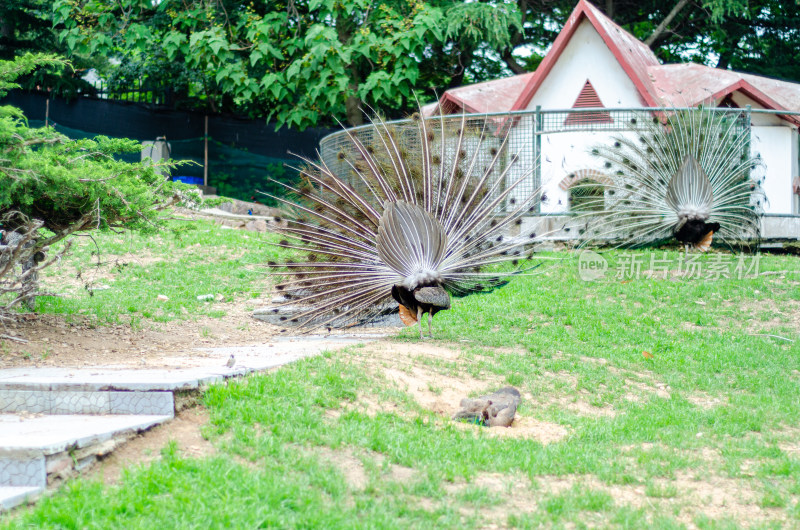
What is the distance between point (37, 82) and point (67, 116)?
180cm

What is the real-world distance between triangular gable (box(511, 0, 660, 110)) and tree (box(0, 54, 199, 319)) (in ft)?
34.2

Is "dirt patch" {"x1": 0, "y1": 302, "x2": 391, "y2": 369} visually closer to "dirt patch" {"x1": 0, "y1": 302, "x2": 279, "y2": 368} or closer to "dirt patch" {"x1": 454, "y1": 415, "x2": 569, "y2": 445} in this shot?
"dirt patch" {"x1": 0, "y1": 302, "x2": 279, "y2": 368}

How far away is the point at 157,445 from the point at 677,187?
8.89m

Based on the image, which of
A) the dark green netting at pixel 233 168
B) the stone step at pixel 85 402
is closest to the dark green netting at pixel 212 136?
the dark green netting at pixel 233 168

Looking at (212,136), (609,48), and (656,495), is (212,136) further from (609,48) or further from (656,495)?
(656,495)

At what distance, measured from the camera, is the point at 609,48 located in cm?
1523

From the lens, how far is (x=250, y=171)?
19875 millimetres

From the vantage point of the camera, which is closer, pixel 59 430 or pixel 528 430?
pixel 59 430

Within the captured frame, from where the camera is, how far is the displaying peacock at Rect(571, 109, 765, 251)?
36.1 feet

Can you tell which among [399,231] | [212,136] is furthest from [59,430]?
[212,136]

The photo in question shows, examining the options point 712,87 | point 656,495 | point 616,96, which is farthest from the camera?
point 616,96

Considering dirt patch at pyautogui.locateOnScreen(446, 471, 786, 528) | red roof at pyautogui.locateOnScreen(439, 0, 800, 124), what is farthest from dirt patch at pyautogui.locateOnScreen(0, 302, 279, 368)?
red roof at pyautogui.locateOnScreen(439, 0, 800, 124)

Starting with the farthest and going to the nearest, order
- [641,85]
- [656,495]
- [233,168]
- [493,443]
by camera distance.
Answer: [233,168], [641,85], [493,443], [656,495]

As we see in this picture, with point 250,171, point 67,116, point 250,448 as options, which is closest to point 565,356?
point 250,448
